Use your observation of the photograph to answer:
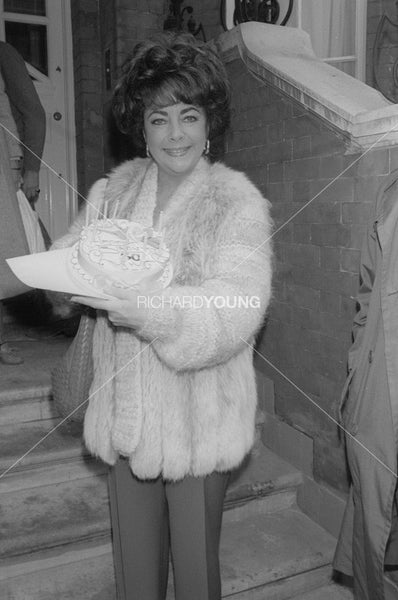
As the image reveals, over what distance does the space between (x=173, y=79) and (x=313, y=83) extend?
1.29 metres

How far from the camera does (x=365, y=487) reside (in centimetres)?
194

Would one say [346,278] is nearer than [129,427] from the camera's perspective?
No

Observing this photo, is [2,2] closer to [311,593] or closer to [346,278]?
[346,278]

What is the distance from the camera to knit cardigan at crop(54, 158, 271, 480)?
1.33 m

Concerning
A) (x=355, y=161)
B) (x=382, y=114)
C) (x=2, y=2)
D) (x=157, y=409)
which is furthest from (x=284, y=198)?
(x=2, y=2)

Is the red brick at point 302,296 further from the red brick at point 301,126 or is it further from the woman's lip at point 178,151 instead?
the woman's lip at point 178,151

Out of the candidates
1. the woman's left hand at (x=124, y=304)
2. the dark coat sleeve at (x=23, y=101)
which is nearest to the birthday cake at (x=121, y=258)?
the woman's left hand at (x=124, y=304)

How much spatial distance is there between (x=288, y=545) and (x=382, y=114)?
1.79 m

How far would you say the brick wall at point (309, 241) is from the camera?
7.97ft

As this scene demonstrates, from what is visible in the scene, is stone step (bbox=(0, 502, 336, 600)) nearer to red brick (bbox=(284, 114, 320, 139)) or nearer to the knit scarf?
the knit scarf

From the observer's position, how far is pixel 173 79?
1.51 m

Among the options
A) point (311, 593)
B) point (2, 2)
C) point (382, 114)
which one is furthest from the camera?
point (2, 2)

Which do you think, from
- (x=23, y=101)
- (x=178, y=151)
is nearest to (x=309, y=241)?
(x=178, y=151)

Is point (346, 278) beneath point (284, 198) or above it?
beneath
